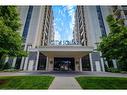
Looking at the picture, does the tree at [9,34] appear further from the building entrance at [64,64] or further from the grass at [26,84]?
the building entrance at [64,64]

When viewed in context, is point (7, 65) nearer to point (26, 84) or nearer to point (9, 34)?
point (26, 84)

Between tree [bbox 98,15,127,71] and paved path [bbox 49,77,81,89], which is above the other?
tree [bbox 98,15,127,71]

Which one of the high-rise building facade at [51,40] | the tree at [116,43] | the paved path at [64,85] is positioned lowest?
the paved path at [64,85]

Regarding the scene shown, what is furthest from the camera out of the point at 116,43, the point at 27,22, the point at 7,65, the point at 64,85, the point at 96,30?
the point at 27,22

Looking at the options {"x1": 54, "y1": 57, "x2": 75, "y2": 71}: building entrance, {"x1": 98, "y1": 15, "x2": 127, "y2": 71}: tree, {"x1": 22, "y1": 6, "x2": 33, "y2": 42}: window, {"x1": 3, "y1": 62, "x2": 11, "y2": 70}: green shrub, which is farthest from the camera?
{"x1": 22, "y1": 6, "x2": 33, "y2": 42}: window

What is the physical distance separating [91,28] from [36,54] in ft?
29.7

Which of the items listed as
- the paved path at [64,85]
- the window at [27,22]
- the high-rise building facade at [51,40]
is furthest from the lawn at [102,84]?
the window at [27,22]

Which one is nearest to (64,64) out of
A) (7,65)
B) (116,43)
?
(7,65)

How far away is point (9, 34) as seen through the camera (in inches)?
264

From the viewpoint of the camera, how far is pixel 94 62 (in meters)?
20.9

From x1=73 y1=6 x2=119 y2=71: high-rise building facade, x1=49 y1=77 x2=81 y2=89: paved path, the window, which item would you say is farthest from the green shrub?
x1=49 y1=77 x2=81 y2=89: paved path

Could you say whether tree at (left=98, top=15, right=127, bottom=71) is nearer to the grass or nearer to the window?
the grass

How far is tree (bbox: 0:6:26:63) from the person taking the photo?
21.4ft

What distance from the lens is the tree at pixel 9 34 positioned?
21.4 ft
